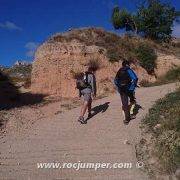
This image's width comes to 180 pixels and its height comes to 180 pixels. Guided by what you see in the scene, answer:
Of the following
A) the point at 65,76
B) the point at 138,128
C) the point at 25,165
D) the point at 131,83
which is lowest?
the point at 25,165

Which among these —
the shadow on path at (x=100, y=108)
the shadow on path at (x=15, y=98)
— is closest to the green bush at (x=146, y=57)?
the shadow on path at (x=15, y=98)

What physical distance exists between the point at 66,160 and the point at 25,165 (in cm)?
103

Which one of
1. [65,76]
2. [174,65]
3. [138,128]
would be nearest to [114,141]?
[138,128]

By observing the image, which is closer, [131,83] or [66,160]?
[66,160]

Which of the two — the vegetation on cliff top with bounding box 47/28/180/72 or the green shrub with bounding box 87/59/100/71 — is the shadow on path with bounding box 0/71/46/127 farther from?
the vegetation on cliff top with bounding box 47/28/180/72

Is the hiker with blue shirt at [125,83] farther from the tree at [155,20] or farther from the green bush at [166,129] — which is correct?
the tree at [155,20]

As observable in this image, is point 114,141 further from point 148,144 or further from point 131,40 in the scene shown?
point 131,40

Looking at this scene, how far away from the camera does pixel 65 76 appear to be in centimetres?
2450

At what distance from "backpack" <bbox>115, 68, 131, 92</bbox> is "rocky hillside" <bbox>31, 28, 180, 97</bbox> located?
30.5 ft

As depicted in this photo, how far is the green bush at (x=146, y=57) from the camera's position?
26328 mm

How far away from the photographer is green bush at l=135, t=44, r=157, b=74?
2633cm

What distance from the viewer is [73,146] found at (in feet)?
41.5

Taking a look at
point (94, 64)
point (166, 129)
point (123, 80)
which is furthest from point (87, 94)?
point (94, 64)

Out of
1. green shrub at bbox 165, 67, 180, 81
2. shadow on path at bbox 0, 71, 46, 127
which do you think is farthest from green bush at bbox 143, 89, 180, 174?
green shrub at bbox 165, 67, 180, 81
